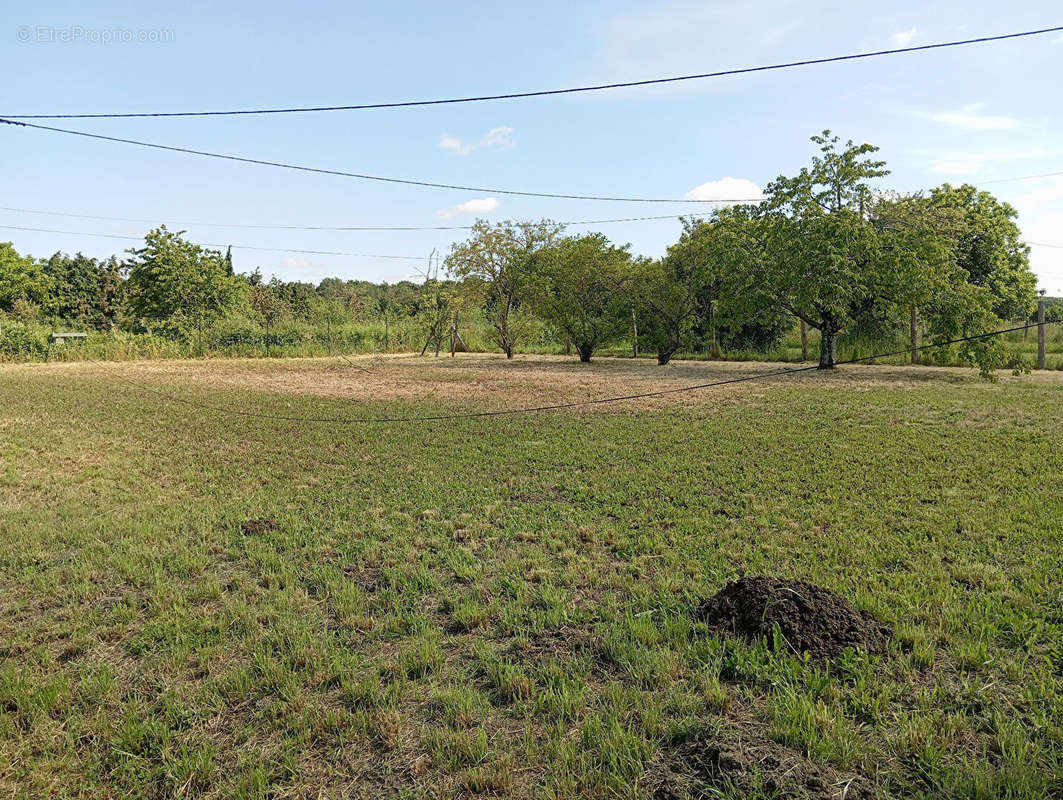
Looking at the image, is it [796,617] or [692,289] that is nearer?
[796,617]

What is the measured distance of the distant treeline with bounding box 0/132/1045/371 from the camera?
58.6ft

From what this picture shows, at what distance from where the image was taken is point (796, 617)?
3.17m

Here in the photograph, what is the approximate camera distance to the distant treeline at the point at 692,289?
704 inches

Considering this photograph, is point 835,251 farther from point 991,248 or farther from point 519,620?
point 519,620

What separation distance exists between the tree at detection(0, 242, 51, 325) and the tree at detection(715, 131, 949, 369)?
Result: 41.5 m

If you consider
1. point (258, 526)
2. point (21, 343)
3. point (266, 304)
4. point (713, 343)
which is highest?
point (266, 304)

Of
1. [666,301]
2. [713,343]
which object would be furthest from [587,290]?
[713,343]

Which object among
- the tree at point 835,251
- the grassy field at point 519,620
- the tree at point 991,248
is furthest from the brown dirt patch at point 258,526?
the tree at point 991,248

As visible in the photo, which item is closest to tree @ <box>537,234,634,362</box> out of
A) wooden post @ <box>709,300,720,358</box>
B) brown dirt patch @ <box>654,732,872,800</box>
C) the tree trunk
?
wooden post @ <box>709,300,720,358</box>

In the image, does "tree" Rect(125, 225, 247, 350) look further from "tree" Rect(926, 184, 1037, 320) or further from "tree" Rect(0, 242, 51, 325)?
"tree" Rect(926, 184, 1037, 320)

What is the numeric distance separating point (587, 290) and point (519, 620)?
2235 cm

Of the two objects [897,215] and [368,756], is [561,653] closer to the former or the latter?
[368,756]

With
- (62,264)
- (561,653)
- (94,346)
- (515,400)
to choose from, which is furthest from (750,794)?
(62,264)

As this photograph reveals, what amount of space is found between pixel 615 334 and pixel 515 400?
12.3m
